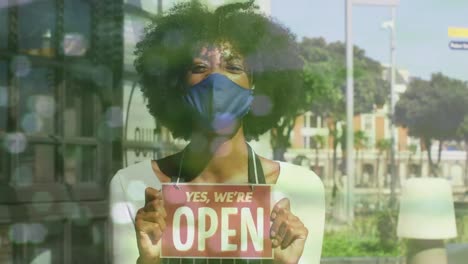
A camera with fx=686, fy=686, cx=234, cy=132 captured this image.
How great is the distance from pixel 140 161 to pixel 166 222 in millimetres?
235

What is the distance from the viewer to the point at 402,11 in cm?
239

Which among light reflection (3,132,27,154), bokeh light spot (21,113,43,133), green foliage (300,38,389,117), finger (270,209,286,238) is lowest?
finger (270,209,286,238)

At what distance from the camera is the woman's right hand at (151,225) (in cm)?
241

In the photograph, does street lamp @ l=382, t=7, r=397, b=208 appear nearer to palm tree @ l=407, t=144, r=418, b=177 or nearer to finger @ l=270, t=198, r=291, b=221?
palm tree @ l=407, t=144, r=418, b=177

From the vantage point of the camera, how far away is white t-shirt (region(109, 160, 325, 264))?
2424 millimetres

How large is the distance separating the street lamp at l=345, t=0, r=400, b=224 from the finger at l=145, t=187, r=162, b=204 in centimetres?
66

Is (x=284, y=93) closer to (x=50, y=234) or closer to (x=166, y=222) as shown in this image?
(x=166, y=222)

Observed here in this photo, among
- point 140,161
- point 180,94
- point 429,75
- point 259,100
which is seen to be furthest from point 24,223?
point 429,75

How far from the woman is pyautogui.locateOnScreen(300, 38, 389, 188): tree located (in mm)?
66

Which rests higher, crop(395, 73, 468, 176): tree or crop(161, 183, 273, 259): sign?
crop(395, 73, 468, 176): tree

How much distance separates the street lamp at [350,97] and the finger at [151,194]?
0.66m

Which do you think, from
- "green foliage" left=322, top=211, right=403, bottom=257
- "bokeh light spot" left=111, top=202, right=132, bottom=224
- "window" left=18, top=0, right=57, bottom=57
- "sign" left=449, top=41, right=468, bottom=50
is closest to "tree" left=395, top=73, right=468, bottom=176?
"sign" left=449, top=41, right=468, bottom=50

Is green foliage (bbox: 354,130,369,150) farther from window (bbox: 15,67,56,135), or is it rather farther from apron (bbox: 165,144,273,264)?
window (bbox: 15,67,56,135)

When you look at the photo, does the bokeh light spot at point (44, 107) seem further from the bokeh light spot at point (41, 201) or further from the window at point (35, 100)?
the bokeh light spot at point (41, 201)
